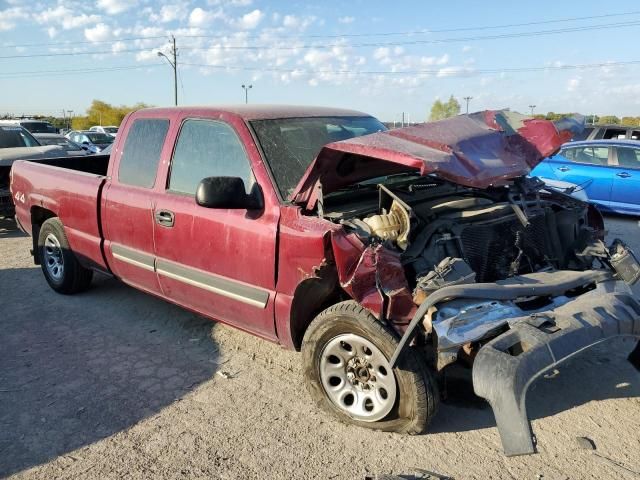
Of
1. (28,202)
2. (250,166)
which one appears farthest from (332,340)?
(28,202)

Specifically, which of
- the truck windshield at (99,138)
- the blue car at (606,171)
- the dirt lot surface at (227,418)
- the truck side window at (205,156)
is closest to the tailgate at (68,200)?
the dirt lot surface at (227,418)

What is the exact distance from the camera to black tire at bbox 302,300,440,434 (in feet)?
9.41

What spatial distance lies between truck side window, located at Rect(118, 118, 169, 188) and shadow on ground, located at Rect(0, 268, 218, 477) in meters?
1.33

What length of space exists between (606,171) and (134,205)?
28.9 ft

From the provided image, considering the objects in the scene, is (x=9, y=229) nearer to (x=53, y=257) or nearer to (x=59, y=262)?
(x=53, y=257)

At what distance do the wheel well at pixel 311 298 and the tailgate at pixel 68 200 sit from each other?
2.35 m

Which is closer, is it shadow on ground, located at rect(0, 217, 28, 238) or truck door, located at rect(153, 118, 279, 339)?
truck door, located at rect(153, 118, 279, 339)

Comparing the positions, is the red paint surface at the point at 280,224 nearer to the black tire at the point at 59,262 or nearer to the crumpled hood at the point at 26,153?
the black tire at the point at 59,262

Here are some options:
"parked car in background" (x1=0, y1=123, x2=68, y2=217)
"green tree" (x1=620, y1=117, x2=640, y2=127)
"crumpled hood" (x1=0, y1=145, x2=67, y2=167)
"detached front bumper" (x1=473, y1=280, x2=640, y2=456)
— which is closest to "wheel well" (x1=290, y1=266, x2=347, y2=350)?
"detached front bumper" (x1=473, y1=280, x2=640, y2=456)

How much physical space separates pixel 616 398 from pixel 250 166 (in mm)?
2880

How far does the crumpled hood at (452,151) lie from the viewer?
3078 mm

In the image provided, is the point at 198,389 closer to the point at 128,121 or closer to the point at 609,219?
the point at 128,121

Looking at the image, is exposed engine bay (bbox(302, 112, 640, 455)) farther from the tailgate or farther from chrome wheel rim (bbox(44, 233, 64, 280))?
chrome wheel rim (bbox(44, 233, 64, 280))

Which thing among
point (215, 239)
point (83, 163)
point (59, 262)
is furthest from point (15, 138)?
point (215, 239)
